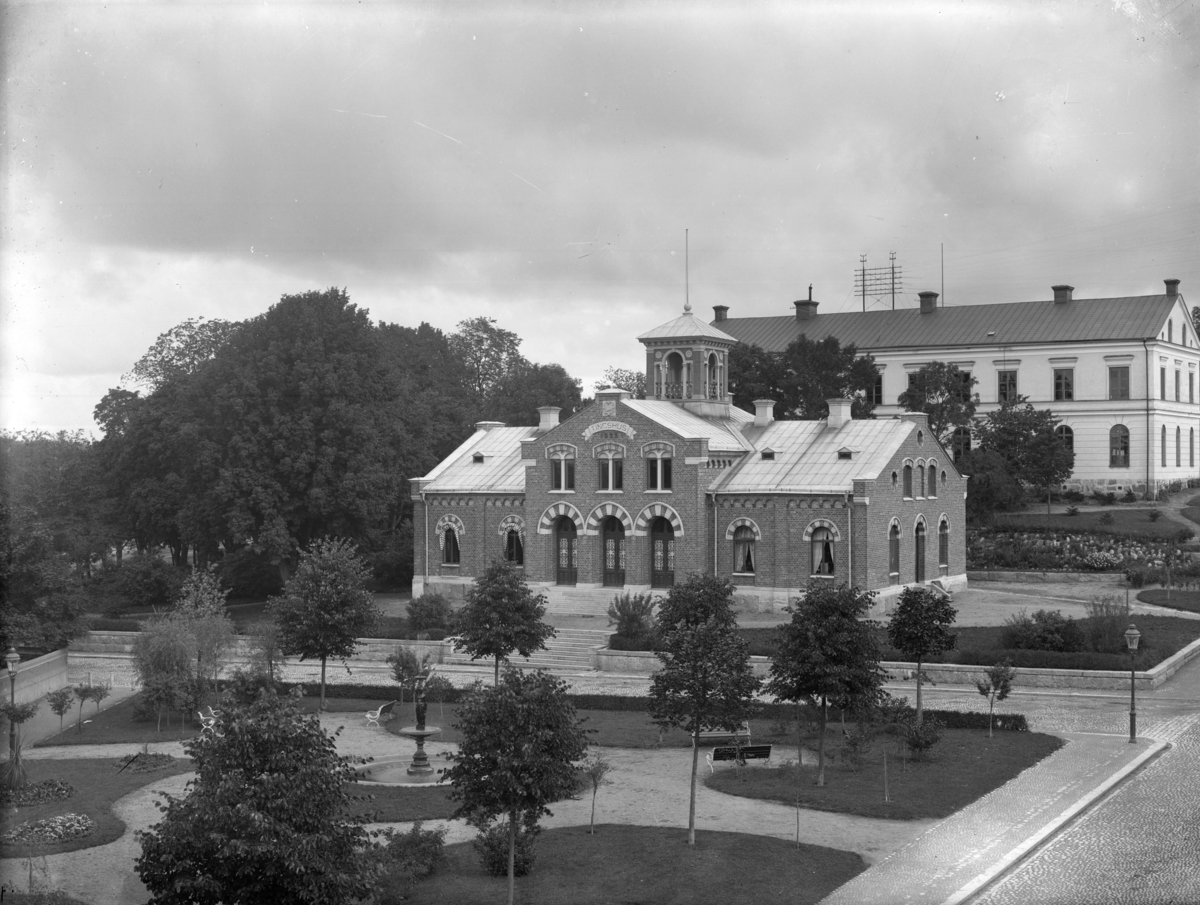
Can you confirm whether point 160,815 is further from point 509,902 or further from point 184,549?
point 184,549

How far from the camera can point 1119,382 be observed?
7606cm

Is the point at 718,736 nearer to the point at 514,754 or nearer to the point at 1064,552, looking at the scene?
the point at 514,754

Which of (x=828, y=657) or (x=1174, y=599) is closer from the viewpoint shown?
(x=828, y=657)

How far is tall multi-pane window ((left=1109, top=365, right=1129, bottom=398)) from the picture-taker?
75.8 metres

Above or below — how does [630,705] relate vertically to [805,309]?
below

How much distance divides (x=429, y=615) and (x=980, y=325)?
159 ft

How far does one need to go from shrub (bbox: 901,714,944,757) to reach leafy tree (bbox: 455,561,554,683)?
10920 millimetres

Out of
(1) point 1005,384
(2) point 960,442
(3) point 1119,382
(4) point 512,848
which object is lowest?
(4) point 512,848

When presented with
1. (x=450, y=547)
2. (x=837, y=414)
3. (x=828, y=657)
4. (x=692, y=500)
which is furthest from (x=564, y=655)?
(x=828, y=657)

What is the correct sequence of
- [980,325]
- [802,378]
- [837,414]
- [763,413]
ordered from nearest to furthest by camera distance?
[837,414] → [763,413] → [802,378] → [980,325]

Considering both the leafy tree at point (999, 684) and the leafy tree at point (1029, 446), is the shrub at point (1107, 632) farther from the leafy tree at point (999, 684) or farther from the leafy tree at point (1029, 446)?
the leafy tree at point (1029, 446)

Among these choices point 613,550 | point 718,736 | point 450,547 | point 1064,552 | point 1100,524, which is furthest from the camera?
point 1100,524

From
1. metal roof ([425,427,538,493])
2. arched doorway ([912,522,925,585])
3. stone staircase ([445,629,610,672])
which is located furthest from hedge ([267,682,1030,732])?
arched doorway ([912,522,925,585])

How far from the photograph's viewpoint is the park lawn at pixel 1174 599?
47438mm
